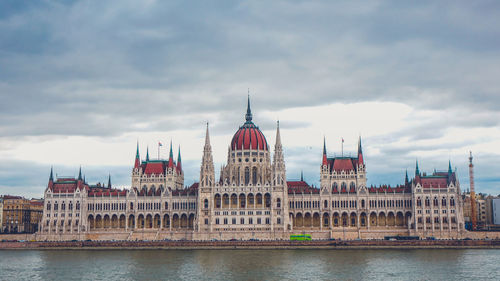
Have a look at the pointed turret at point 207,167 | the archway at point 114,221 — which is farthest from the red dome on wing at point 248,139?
the archway at point 114,221

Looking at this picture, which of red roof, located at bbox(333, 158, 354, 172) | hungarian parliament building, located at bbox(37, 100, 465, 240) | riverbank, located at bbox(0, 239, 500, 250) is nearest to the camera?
riverbank, located at bbox(0, 239, 500, 250)

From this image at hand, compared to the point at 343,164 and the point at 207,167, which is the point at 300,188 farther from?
the point at 207,167

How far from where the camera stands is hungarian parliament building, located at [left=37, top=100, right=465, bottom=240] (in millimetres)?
149875

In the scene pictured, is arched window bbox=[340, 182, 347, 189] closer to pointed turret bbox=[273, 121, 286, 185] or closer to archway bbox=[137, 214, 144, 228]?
pointed turret bbox=[273, 121, 286, 185]

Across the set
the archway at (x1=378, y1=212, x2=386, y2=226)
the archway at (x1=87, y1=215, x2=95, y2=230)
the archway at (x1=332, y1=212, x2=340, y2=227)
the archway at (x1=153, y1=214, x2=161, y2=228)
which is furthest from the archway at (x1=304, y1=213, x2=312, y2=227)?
the archway at (x1=87, y1=215, x2=95, y2=230)

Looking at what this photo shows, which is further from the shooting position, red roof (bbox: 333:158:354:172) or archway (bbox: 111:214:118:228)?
red roof (bbox: 333:158:354:172)

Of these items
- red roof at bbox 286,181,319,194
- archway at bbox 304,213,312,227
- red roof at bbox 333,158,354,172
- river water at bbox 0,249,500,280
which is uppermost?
red roof at bbox 333,158,354,172

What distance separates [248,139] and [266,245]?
38.7 m

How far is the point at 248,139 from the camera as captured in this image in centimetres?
16838

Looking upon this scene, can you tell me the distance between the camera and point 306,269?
95688mm

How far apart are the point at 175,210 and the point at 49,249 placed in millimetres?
34088

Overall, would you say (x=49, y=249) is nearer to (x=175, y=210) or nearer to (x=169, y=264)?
(x=175, y=210)

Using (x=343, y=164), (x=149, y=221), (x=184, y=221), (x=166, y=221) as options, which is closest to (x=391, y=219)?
(x=343, y=164)

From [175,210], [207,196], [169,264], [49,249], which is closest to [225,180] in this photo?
[207,196]
